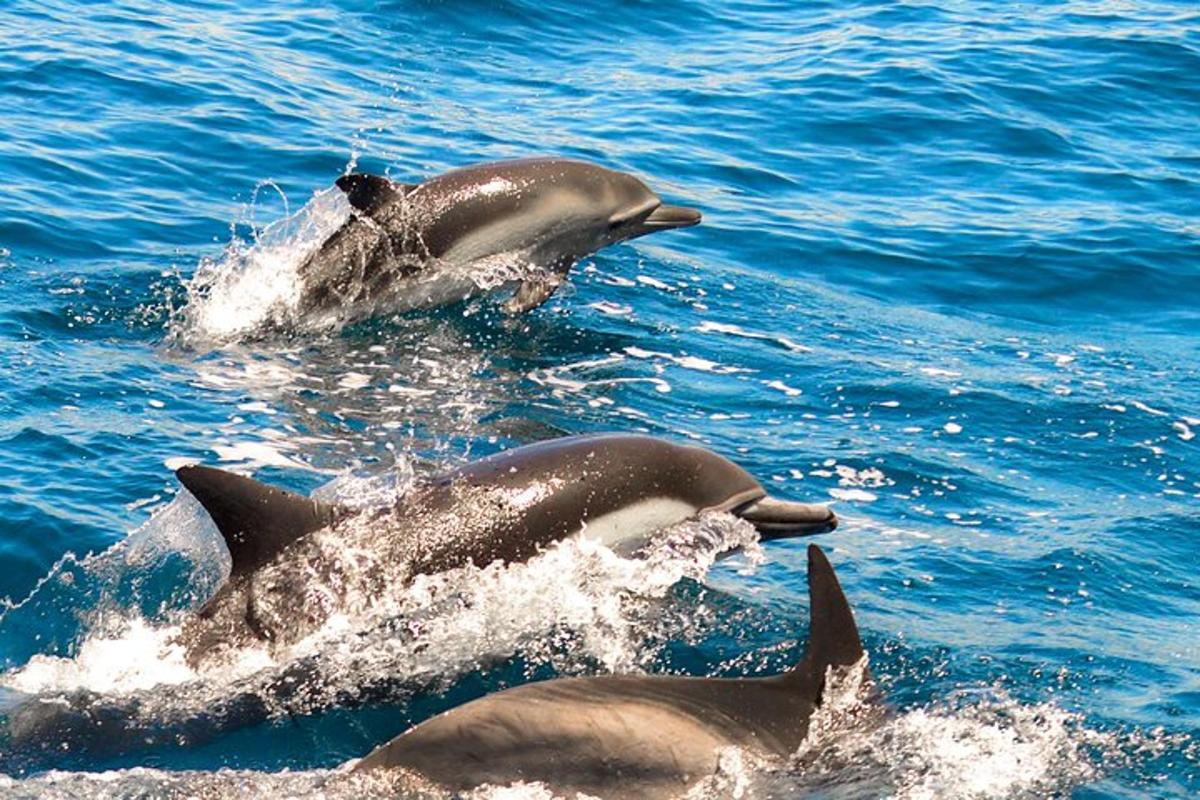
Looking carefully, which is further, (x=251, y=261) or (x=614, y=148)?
(x=614, y=148)

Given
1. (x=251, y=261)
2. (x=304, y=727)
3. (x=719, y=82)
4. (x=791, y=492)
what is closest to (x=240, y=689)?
(x=304, y=727)

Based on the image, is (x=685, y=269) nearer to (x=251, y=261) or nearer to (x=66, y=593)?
(x=251, y=261)

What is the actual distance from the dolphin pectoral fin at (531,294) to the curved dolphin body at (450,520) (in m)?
4.69

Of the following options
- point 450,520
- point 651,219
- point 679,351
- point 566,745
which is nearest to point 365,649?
point 450,520

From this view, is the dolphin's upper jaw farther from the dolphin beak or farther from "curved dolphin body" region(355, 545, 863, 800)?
"curved dolphin body" region(355, 545, 863, 800)

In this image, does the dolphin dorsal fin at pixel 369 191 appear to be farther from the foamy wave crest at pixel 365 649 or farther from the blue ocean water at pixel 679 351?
the foamy wave crest at pixel 365 649

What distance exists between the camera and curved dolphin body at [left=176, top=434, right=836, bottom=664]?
8.34m

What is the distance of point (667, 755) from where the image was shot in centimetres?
698

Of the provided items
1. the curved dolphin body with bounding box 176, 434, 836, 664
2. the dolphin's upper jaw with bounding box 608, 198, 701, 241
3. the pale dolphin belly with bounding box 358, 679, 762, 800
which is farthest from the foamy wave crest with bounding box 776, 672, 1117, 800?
the dolphin's upper jaw with bounding box 608, 198, 701, 241

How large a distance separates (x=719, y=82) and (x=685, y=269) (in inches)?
270

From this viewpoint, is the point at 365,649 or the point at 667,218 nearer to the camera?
the point at 365,649

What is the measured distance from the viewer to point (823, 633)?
759 cm

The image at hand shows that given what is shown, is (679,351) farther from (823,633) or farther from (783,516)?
(823,633)

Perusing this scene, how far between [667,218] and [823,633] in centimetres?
823
